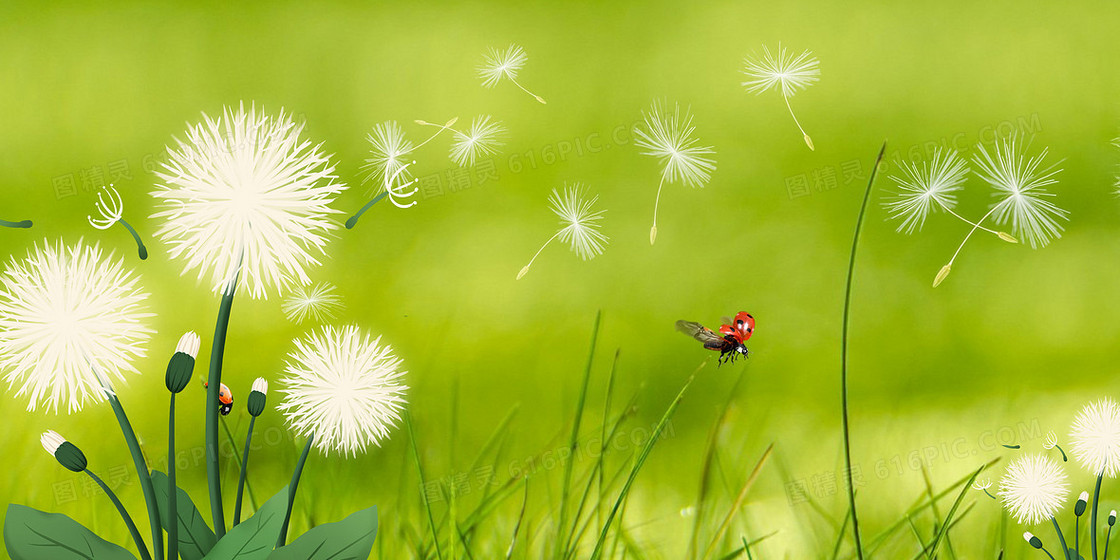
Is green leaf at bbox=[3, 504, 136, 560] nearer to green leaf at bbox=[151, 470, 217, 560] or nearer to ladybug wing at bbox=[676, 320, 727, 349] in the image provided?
green leaf at bbox=[151, 470, 217, 560]

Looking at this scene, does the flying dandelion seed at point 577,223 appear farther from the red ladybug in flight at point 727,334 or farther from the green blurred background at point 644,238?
the red ladybug in flight at point 727,334

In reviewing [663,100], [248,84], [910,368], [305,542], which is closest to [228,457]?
[305,542]

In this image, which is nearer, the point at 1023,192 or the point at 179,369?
the point at 179,369

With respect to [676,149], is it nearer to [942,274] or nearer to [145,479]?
[942,274]

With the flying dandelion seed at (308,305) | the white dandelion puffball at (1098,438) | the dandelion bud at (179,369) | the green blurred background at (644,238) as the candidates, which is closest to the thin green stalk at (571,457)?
the green blurred background at (644,238)

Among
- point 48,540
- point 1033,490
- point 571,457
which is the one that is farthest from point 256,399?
point 1033,490

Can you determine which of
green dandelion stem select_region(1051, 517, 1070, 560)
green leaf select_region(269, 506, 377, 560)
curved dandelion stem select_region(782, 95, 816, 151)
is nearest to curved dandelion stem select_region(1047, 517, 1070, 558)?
green dandelion stem select_region(1051, 517, 1070, 560)

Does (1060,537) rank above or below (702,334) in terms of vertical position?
below
